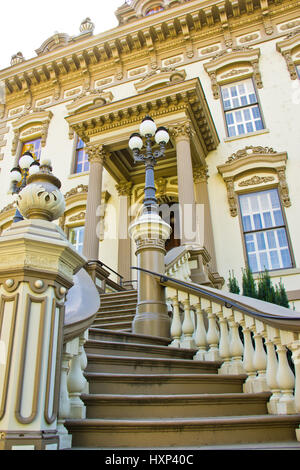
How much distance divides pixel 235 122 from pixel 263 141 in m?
1.38

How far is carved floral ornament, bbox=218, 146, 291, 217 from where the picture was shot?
10.9 metres

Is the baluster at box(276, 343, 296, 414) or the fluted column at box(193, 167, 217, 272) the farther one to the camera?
the fluted column at box(193, 167, 217, 272)

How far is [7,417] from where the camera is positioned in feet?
7.19

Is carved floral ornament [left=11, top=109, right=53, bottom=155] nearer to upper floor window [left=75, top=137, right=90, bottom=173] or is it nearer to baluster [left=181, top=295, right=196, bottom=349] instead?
upper floor window [left=75, top=137, right=90, bottom=173]

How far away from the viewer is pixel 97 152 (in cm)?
1081

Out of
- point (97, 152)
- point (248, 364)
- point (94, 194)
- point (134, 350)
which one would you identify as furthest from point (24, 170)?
point (248, 364)

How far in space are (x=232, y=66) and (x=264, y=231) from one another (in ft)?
21.5

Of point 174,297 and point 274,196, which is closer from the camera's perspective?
point 174,297


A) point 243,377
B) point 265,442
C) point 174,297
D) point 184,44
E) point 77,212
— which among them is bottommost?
point 265,442

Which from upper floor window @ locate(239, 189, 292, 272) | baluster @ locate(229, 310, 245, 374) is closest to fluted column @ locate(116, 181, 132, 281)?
upper floor window @ locate(239, 189, 292, 272)

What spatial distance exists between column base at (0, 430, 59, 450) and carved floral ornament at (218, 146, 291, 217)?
31.2 feet

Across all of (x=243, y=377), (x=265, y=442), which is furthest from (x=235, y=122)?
(x=265, y=442)

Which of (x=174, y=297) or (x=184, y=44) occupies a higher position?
(x=184, y=44)
